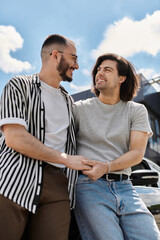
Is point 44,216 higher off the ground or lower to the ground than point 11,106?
lower

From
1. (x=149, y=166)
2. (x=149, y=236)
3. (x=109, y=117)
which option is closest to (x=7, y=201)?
(x=149, y=236)

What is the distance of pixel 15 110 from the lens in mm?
1683

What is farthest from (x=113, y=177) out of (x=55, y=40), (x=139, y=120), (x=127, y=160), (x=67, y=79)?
(x=55, y=40)

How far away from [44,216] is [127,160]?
78 centimetres

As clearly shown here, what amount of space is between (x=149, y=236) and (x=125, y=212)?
0.73ft

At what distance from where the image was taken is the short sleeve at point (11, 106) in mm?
1651

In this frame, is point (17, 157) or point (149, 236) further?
point (149, 236)

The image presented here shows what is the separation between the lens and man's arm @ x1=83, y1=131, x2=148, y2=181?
1.80 m

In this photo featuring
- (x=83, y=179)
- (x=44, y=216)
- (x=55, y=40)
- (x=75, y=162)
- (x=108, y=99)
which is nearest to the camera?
(x=44, y=216)

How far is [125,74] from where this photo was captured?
261 cm

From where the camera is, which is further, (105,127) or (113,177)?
(105,127)

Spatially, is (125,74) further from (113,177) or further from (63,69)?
(113,177)

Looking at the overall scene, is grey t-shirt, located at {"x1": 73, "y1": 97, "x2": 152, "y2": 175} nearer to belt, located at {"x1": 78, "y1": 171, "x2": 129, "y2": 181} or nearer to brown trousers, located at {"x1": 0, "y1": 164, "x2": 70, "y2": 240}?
belt, located at {"x1": 78, "y1": 171, "x2": 129, "y2": 181}

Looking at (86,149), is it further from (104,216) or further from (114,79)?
(114,79)
